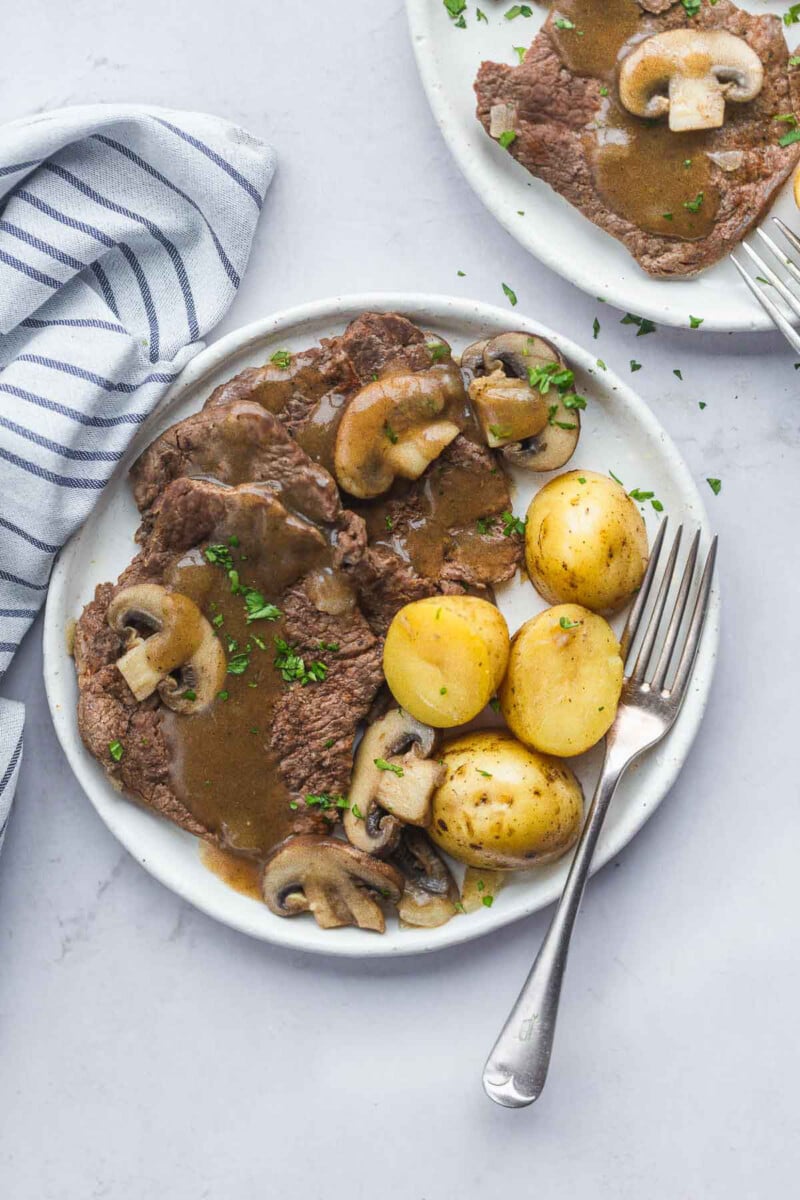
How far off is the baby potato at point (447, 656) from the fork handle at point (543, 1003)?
1.51 feet

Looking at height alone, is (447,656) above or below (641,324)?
below

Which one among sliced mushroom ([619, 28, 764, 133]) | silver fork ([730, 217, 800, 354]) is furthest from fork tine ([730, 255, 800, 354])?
sliced mushroom ([619, 28, 764, 133])

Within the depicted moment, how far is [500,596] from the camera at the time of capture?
3111mm

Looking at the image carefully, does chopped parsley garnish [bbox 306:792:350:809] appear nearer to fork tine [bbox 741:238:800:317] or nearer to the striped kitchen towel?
the striped kitchen towel

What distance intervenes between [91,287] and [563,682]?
185 cm

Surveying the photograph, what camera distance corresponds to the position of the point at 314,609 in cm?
296

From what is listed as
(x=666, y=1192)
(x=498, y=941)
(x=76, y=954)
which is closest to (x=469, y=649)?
(x=498, y=941)

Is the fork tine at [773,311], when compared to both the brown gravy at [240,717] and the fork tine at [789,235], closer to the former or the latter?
the fork tine at [789,235]

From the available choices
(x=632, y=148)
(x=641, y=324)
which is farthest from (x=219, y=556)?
(x=632, y=148)

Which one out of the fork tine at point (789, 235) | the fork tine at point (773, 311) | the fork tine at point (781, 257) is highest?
the fork tine at point (789, 235)

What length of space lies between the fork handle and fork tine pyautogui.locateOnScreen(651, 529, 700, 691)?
0.31 m

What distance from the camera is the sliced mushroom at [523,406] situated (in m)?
2.96

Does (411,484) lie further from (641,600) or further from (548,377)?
(641,600)

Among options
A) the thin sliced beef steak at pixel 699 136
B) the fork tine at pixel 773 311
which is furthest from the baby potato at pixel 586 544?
the thin sliced beef steak at pixel 699 136
